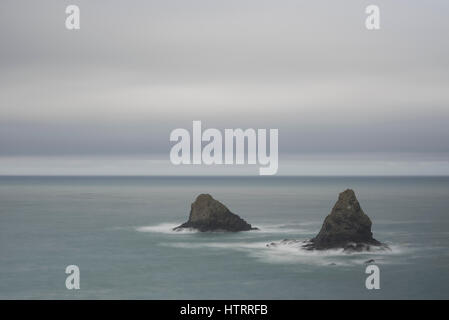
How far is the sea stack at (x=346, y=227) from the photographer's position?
34.3 meters

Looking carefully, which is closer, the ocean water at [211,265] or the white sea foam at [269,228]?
the ocean water at [211,265]

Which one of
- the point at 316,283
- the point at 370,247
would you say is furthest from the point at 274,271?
the point at 370,247

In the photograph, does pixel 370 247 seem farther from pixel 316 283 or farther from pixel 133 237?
pixel 133 237

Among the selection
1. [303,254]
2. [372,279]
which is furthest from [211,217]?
[372,279]

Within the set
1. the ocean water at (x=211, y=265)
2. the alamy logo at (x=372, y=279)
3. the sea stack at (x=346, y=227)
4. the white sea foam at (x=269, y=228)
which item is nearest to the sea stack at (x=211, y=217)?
the ocean water at (x=211, y=265)

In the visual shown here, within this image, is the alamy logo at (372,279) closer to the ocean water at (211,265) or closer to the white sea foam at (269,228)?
the ocean water at (211,265)

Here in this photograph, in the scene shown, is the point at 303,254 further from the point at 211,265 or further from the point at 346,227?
the point at 211,265

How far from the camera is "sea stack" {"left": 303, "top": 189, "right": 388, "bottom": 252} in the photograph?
34.3 meters

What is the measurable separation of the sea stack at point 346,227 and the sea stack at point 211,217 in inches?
515

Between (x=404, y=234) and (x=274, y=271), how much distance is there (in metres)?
26.5

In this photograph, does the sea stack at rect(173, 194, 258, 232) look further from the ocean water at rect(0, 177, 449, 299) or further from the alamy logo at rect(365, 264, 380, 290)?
the alamy logo at rect(365, 264, 380, 290)

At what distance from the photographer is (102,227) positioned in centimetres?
6519

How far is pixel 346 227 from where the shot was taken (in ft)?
114

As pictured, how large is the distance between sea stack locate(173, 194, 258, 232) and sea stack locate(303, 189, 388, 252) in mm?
13070
